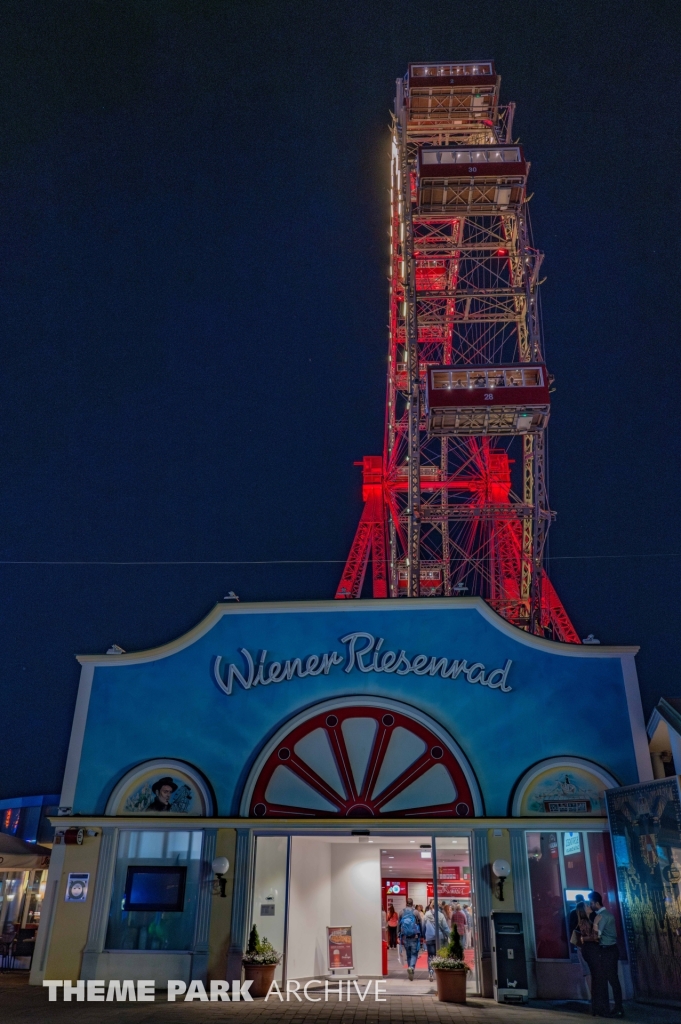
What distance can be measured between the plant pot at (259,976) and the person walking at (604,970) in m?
4.82

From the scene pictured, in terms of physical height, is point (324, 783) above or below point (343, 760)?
below

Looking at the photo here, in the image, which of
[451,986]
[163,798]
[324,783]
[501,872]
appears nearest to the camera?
[451,986]

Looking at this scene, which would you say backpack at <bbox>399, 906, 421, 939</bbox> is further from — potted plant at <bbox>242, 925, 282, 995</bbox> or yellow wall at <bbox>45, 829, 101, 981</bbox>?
yellow wall at <bbox>45, 829, 101, 981</bbox>

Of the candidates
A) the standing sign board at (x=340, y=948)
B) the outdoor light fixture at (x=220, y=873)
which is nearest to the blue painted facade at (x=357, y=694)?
the outdoor light fixture at (x=220, y=873)

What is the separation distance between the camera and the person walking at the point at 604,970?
1006 centimetres

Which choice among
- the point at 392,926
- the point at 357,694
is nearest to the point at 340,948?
the point at 392,926

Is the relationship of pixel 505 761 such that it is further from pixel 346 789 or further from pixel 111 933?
pixel 111 933

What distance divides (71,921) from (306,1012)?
4.84m

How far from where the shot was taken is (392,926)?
17.3 m

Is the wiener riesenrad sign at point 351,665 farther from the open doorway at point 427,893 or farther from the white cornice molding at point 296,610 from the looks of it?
the open doorway at point 427,893

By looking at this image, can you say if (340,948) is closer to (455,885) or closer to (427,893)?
(455,885)

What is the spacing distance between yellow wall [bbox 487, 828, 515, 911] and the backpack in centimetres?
267

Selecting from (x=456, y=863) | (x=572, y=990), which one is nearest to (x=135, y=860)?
(x=456, y=863)

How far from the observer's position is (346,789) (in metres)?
13.0
